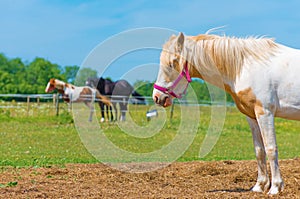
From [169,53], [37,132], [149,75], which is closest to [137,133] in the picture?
[37,132]

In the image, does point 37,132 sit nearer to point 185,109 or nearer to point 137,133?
point 137,133

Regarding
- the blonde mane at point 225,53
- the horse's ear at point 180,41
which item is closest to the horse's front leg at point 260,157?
the blonde mane at point 225,53

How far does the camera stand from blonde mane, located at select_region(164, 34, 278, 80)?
585 centimetres

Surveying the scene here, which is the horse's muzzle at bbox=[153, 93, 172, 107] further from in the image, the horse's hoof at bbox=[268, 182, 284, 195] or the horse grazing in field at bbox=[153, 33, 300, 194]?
the horse's hoof at bbox=[268, 182, 284, 195]

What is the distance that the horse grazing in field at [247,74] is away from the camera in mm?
5617

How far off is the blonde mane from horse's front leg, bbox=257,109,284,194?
69cm

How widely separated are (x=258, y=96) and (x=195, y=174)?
240cm

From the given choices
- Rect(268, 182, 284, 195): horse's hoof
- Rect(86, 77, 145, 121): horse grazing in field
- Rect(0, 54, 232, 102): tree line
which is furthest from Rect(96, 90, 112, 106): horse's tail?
Rect(0, 54, 232, 102): tree line

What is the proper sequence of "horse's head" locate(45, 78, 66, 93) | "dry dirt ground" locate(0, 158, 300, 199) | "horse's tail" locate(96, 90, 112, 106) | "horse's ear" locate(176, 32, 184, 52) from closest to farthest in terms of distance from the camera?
"dry dirt ground" locate(0, 158, 300, 199), "horse's ear" locate(176, 32, 184, 52), "horse's tail" locate(96, 90, 112, 106), "horse's head" locate(45, 78, 66, 93)

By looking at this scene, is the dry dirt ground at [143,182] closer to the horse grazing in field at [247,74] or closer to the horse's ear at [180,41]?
the horse grazing in field at [247,74]

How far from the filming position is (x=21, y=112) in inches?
935

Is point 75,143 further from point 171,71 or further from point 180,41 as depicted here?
point 180,41

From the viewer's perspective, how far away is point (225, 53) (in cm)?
586

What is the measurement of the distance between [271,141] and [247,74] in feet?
3.03
